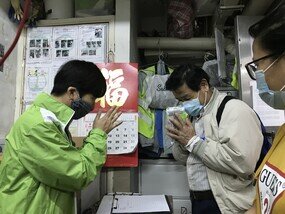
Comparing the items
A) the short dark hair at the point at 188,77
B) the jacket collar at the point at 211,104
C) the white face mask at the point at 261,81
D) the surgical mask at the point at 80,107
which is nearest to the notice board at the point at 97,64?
the short dark hair at the point at 188,77

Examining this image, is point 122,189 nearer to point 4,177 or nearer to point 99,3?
Result: point 4,177

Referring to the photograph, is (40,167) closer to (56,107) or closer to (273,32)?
(56,107)

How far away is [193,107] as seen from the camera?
5.40ft

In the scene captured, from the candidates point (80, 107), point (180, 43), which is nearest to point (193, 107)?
point (80, 107)

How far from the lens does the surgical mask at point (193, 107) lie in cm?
164

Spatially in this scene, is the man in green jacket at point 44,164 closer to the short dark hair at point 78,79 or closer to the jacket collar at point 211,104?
the short dark hair at point 78,79

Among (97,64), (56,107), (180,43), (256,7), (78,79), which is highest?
(256,7)

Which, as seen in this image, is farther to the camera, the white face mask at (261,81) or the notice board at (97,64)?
the notice board at (97,64)

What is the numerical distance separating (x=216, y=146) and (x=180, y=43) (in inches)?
53.4

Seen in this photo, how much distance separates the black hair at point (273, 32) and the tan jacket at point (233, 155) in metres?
0.58

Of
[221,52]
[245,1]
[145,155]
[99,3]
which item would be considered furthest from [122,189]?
[245,1]

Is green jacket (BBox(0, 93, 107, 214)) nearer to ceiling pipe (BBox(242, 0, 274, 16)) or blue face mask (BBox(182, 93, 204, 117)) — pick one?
blue face mask (BBox(182, 93, 204, 117))

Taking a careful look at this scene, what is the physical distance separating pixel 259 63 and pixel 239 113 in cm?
53

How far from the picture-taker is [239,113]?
141cm
